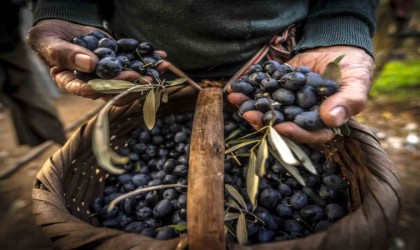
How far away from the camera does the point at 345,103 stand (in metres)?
0.64

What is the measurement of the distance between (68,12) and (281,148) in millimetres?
847

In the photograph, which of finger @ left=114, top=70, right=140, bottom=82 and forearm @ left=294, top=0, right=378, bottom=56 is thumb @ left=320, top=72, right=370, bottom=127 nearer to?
forearm @ left=294, top=0, right=378, bottom=56

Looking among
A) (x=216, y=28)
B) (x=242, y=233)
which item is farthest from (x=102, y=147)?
(x=216, y=28)

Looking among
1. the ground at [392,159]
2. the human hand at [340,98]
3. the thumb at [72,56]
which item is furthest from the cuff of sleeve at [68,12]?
the ground at [392,159]

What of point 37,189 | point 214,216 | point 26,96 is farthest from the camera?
point 26,96

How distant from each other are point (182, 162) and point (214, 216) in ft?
1.64

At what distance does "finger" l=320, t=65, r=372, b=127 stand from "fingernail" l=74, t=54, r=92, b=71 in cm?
54

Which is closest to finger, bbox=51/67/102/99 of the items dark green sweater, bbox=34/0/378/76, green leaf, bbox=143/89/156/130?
green leaf, bbox=143/89/156/130

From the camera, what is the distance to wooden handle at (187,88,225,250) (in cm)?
53

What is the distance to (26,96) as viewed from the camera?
171 cm

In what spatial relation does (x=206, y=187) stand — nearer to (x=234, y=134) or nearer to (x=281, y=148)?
(x=281, y=148)

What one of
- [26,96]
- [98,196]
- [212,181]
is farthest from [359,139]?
[26,96]

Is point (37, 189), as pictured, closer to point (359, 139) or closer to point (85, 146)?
point (85, 146)

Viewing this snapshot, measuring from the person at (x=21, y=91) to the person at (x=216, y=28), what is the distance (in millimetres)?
752
